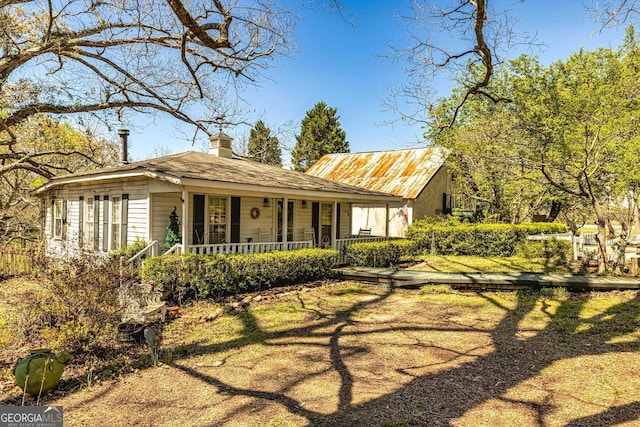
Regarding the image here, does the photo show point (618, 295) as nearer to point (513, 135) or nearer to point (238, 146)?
point (513, 135)

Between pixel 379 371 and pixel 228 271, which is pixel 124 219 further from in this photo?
pixel 379 371

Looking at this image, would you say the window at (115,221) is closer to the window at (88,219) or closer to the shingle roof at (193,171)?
the shingle roof at (193,171)

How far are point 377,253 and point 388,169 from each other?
11.2m

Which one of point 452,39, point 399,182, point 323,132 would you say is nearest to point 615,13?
point 452,39

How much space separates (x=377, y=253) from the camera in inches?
599

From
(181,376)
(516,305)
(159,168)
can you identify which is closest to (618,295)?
(516,305)

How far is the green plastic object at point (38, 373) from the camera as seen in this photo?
4.62m

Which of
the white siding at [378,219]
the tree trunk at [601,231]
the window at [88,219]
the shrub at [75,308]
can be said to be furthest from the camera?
the white siding at [378,219]

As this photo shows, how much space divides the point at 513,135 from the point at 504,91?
24.2 feet

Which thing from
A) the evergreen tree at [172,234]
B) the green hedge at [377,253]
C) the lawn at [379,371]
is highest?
the evergreen tree at [172,234]

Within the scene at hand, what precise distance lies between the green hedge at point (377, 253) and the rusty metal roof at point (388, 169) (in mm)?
5335

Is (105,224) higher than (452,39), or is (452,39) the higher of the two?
(452,39)

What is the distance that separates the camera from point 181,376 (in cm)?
534

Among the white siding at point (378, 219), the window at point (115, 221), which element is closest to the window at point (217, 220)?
the window at point (115, 221)
